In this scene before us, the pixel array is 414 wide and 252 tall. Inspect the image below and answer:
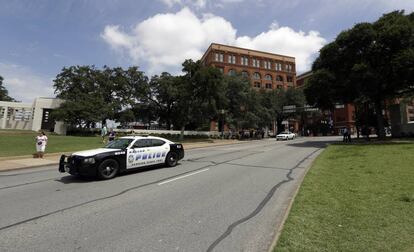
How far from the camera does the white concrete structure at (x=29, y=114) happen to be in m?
48.8

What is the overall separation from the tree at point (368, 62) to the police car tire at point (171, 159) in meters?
20.0

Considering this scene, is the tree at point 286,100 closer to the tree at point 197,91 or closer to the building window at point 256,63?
the building window at point 256,63

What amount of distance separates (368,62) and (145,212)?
28.0 m

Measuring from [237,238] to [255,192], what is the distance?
331cm

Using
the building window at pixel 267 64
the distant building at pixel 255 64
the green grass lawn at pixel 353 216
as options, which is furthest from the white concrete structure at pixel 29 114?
the building window at pixel 267 64

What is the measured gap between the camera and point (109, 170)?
1007 centimetres

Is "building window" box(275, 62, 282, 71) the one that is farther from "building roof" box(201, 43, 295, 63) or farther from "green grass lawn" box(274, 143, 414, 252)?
"green grass lawn" box(274, 143, 414, 252)

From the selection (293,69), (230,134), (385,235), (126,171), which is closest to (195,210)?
(385,235)

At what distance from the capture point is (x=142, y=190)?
26.5 feet

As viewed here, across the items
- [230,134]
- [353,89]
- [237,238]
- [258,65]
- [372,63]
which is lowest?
[237,238]

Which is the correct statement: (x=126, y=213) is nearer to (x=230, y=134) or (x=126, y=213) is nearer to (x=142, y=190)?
(x=142, y=190)

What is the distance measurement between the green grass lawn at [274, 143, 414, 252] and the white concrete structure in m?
49.9

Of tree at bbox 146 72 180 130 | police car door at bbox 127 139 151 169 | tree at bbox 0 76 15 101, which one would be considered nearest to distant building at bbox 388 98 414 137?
tree at bbox 146 72 180 130

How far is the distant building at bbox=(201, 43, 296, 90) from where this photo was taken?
252ft
